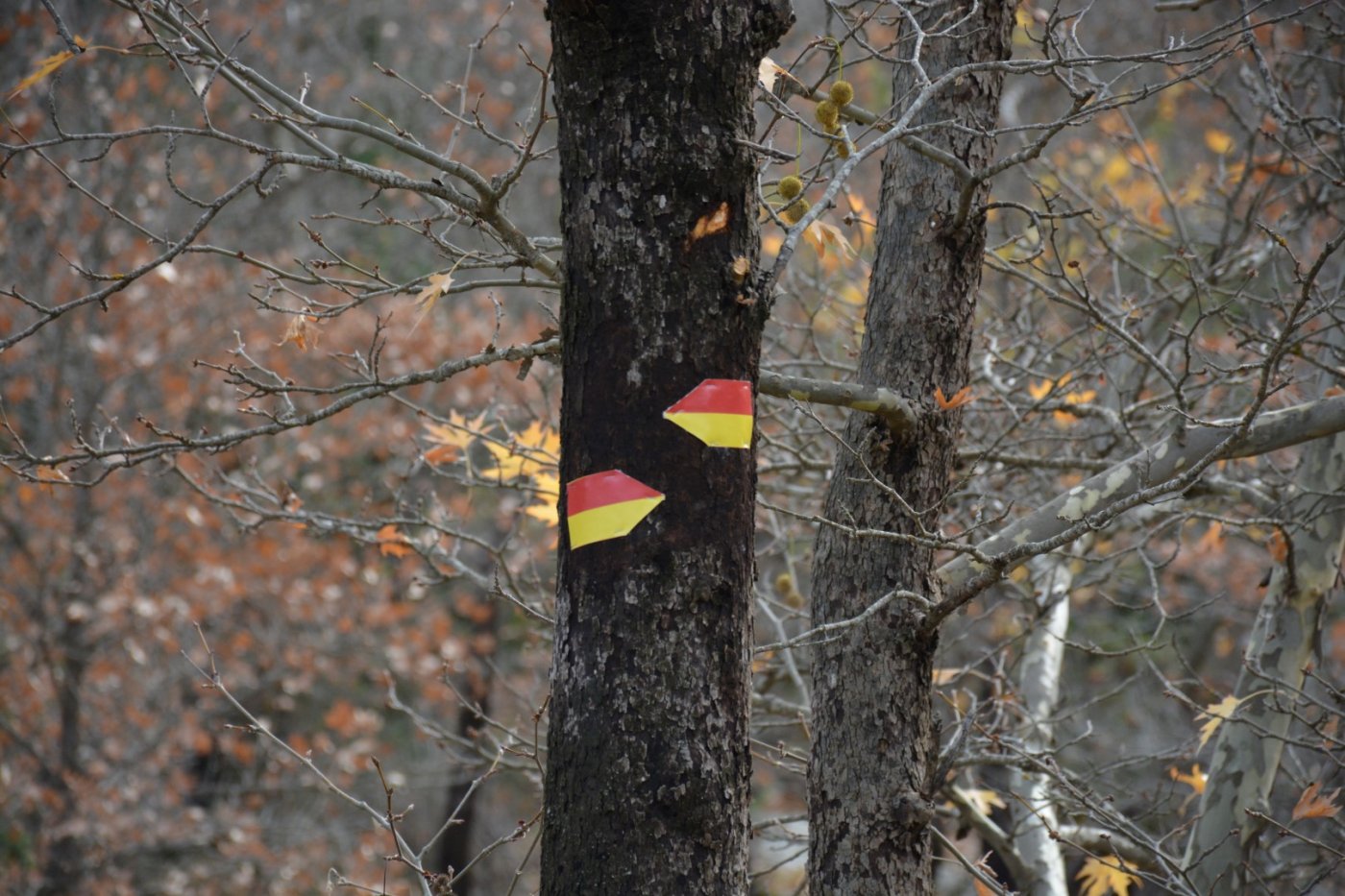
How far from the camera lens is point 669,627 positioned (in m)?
1.97

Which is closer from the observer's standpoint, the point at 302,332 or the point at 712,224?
the point at 712,224

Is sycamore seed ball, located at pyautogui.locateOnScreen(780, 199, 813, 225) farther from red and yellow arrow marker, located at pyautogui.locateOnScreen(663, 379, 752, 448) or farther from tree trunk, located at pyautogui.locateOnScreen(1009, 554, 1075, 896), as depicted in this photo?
tree trunk, located at pyautogui.locateOnScreen(1009, 554, 1075, 896)

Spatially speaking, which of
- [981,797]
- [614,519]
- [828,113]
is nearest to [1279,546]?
[981,797]

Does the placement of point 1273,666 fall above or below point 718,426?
below

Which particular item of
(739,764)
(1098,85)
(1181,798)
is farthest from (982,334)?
(1181,798)

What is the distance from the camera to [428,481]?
34.5ft

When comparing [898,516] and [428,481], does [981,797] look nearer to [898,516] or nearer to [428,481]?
[898,516]

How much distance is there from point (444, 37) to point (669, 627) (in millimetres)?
13348

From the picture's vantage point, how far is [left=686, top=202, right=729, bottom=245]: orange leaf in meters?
2.06

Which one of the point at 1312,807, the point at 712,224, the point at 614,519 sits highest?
the point at 712,224

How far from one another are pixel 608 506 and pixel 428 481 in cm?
875

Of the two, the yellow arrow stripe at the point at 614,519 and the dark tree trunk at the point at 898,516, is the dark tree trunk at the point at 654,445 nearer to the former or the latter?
the yellow arrow stripe at the point at 614,519

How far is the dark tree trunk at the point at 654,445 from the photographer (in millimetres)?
1938

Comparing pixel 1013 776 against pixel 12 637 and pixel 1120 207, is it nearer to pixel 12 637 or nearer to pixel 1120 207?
pixel 1120 207
